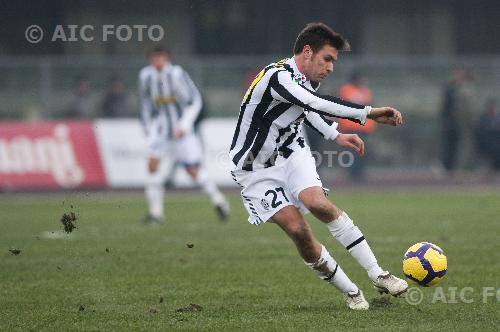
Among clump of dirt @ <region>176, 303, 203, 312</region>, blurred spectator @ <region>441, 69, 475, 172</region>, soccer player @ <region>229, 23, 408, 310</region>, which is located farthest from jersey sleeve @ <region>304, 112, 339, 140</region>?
blurred spectator @ <region>441, 69, 475, 172</region>

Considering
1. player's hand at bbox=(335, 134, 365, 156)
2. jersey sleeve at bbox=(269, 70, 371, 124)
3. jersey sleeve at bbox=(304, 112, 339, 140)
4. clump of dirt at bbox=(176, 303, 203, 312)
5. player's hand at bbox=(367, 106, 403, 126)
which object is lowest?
clump of dirt at bbox=(176, 303, 203, 312)

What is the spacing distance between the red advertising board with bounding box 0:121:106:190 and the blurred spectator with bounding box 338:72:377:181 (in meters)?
5.47

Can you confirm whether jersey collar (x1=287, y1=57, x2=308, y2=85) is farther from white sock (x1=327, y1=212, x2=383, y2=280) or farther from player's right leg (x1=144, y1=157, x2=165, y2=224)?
player's right leg (x1=144, y1=157, x2=165, y2=224)

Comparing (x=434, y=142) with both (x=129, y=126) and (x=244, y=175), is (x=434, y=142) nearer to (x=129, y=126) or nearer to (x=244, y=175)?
(x=129, y=126)

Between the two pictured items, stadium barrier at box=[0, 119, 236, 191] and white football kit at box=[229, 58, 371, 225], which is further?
stadium barrier at box=[0, 119, 236, 191]

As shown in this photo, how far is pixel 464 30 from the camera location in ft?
103

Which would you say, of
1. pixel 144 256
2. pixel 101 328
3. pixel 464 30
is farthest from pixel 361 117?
pixel 464 30

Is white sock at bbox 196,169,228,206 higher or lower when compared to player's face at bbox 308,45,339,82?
lower

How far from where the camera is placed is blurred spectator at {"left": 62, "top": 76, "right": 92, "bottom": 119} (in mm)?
23797

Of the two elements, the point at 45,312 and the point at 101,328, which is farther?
the point at 45,312

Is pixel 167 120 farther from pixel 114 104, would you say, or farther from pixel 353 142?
pixel 353 142

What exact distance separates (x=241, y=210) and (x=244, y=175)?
32.3 feet

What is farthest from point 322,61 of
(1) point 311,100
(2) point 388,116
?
(2) point 388,116

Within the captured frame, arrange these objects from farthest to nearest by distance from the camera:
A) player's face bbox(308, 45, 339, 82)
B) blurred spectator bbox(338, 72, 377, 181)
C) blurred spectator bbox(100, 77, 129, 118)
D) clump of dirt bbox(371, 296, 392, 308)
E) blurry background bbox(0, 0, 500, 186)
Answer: blurry background bbox(0, 0, 500, 186) < blurred spectator bbox(100, 77, 129, 118) < blurred spectator bbox(338, 72, 377, 181) < clump of dirt bbox(371, 296, 392, 308) < player's face bbox(308, 45, 339, 82)
